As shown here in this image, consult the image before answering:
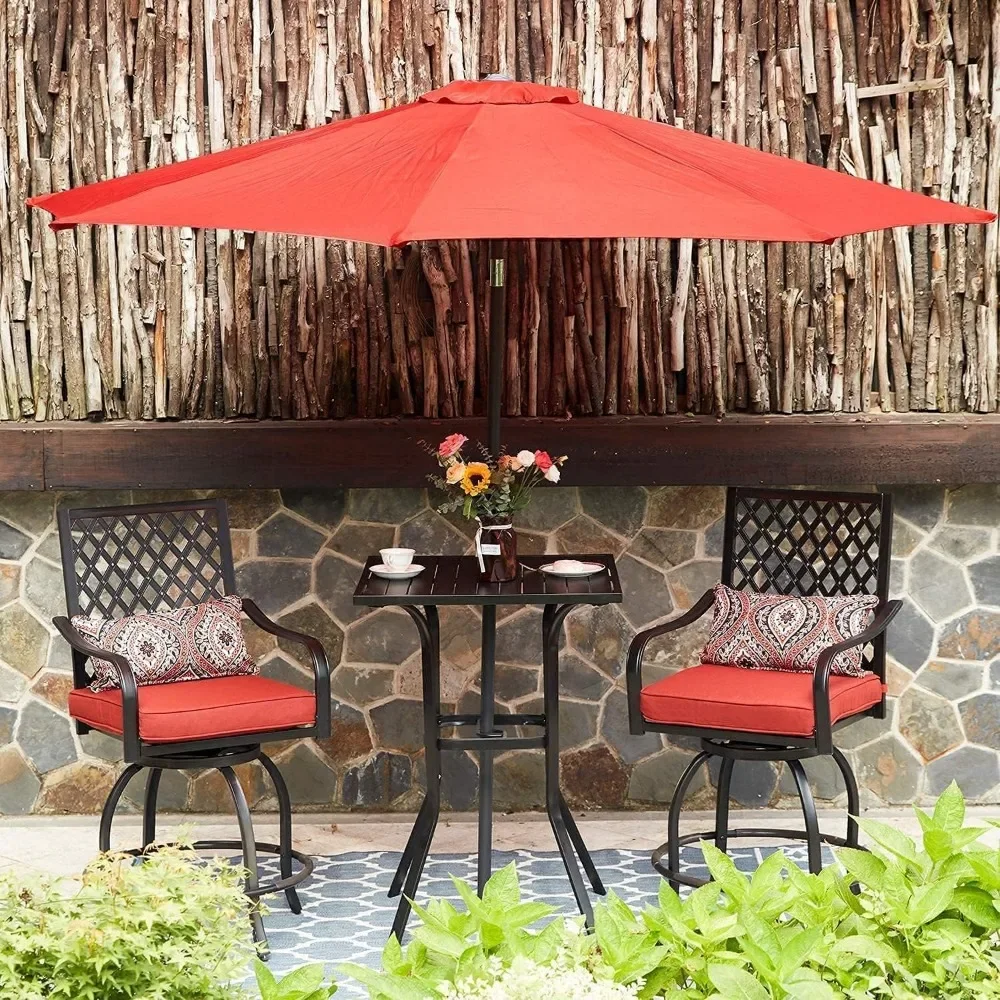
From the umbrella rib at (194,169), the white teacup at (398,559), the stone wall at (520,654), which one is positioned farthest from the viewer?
the stone wall at (520,654)

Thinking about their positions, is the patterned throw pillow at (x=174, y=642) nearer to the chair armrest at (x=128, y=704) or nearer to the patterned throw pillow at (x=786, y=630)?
the chair armrest at (x=128, y=704)

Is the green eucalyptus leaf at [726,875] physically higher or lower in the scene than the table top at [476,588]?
lower

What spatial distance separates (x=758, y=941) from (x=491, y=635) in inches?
77.4

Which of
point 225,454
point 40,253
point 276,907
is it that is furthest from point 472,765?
point 40,253


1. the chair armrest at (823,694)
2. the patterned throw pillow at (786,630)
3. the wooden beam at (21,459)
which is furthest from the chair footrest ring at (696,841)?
the wooden beam at (21,459)

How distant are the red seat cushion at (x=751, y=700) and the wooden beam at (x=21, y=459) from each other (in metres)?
2.10

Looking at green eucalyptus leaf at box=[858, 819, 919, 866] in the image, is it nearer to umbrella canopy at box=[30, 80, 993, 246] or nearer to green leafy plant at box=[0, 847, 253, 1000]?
green leafy plant at box=[0, 847, 253, 1000]

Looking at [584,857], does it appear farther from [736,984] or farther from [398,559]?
[736,984]

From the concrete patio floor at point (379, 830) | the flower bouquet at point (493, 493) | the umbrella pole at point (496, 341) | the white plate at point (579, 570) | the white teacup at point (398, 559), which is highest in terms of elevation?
the umbrella pole at point (496, 341)

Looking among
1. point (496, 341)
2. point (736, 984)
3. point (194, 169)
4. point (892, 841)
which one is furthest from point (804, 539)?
point (736, 984)

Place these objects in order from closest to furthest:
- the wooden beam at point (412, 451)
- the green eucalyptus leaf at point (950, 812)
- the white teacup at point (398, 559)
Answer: the green eucalyptus leaf at point (950, 812)
the white teacup at point (398, 559)
the wooden beam at point (412, 451)

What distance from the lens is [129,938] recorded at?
1753 millimetres

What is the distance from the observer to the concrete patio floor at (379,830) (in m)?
4.36

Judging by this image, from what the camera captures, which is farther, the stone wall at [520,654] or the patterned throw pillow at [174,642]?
the stone wall at [520,654]
